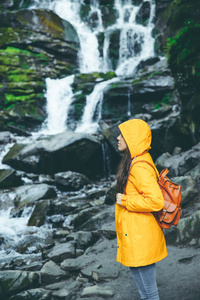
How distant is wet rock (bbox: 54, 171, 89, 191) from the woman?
8.87 m

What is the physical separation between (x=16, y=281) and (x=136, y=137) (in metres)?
3.39

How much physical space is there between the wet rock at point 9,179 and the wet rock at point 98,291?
26.6 feet

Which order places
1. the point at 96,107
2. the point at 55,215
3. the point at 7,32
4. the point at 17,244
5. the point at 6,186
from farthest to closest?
the point at 7,32 → the point at 96,107 → the point at 6,186 → the point at 55,215 → the point at 17,244

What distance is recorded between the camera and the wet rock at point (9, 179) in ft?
34.9

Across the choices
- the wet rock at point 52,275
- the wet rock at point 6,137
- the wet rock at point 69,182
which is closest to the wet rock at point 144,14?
the wet rock at point 6,137

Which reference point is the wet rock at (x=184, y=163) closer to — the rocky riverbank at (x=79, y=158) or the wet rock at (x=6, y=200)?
the rocky riverbank at (x=79, y=158)

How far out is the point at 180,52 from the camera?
8648 mm

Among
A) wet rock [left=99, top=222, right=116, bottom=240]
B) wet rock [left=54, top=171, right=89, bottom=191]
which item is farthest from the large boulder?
wet rock [left=99, top=222, right=116, bottom=240]

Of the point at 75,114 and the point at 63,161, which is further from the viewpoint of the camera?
the point at 75,114

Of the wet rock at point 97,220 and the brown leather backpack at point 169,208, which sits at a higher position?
the brown leather backpack at point 169,208

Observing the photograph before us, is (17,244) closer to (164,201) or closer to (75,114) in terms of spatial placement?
(164,201)

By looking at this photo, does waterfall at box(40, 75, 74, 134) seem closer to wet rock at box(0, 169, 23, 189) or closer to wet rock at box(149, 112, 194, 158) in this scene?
wet rock at box(0, 169, 23, 189)

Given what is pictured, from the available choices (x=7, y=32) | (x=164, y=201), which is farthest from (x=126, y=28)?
(x=164, y=201)

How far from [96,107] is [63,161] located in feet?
23.7
